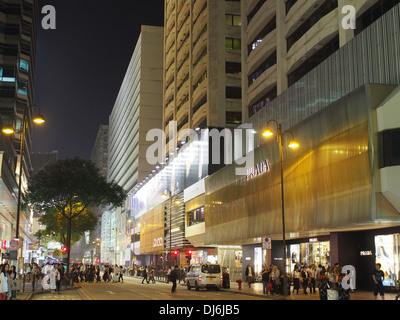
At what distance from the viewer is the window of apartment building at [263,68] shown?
5209cm

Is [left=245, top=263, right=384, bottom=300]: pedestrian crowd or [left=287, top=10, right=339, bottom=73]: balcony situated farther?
[left=287, top=10, right=339, bottom=73]: balcony

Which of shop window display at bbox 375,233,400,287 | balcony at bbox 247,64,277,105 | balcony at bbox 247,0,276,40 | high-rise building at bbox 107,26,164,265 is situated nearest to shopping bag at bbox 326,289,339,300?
shop window display at bbox 375,233,400,287

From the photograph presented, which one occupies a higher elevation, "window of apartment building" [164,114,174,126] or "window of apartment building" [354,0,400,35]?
"window of apartment building" [164,114,174,126]

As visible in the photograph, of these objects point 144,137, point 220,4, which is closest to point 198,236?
point 220,4

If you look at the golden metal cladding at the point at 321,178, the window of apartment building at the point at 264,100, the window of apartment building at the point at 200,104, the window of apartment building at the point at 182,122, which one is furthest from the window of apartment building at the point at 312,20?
the window of apartment building at the point at 182,122

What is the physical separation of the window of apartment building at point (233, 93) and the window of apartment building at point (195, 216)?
15.9m

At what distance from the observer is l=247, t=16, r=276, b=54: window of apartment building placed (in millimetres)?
52144

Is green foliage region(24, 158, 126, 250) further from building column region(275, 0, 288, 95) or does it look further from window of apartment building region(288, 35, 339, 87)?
window of apartment building region(288, 35, 339, 87)

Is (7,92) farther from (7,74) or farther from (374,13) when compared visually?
(374,13)

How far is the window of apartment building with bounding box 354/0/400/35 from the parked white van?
19095 mm

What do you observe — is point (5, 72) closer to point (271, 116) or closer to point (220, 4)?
point (220, 4)

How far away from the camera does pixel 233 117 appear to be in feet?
224

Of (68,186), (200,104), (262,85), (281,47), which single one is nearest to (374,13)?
(281,47)

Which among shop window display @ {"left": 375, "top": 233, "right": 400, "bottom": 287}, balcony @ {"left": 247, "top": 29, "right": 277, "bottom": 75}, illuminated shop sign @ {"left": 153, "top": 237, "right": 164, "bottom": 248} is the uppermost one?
balcony @ {"left": 247, "top": 29, "right": 277, "bottom": 75}
